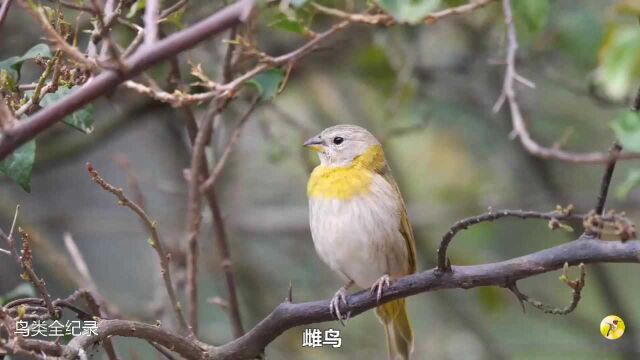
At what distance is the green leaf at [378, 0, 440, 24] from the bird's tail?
1882 millimetres

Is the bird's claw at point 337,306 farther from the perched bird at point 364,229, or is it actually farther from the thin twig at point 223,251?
the perched bird at point 364,229

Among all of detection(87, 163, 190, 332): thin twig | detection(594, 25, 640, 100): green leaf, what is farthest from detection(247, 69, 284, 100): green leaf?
detection(594, 25, 640, 100): green leaf

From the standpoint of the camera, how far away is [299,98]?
19.7 feet

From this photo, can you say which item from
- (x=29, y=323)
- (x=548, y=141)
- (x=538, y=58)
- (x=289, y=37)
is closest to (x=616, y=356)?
(x=548, y=141)

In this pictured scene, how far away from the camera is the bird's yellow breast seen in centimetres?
382

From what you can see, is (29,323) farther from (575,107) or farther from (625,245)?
(575,107)

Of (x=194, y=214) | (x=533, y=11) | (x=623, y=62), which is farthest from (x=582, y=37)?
(x=623, y=62)

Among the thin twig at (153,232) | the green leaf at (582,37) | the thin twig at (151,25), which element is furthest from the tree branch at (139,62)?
the green leaf at (582,37)

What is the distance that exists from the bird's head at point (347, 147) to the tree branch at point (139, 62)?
7.48 feet

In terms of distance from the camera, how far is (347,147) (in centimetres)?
409

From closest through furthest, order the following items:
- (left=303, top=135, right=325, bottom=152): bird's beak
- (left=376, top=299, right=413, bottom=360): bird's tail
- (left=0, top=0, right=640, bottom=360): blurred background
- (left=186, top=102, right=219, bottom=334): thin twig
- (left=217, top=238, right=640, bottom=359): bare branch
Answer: (left=217, top=238, right=640, bottom=359): bare branch
(left=186, top=102, right=219, bottom=334): thin twig
(left=376, top=299, right=413, bottom=360): bird's tail
(left=303, top=135, right=325, bottom=152): bird's beak
(left=0, top=0, right=640, bottom=360): blurred background

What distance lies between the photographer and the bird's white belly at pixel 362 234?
148 inches

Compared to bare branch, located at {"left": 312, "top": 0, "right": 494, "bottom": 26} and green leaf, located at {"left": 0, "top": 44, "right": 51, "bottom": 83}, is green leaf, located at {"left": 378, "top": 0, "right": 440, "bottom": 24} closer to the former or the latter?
bare branch, located at {"left": 312, "top": 0, "right": 494, "bottom": 26}

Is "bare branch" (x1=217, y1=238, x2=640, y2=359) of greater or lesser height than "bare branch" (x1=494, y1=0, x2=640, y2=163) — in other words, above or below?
below
